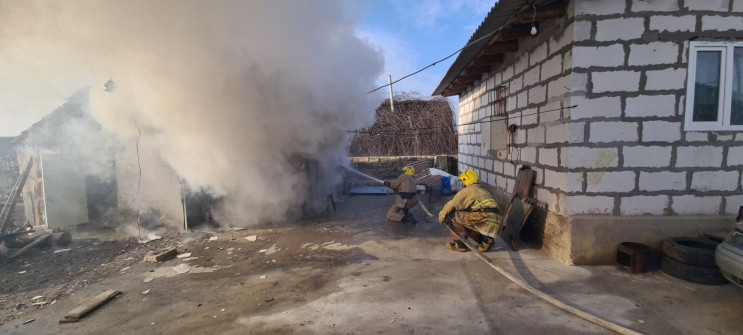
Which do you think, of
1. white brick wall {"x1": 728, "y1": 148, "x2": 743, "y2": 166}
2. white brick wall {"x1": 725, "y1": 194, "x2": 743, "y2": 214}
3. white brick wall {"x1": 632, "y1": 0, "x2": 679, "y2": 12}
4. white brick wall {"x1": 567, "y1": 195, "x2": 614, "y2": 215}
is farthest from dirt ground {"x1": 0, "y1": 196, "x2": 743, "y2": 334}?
white brick wall {"x1": 632, "y1": 0, "x2": 679, "y2": 12}

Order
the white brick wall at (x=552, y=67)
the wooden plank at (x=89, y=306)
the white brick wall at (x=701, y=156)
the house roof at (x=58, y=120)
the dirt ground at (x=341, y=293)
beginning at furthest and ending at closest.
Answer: the house roof at (x=58, y=120) < the white brick wall at (x=552, y=67) < the white brick wall at (x=701, y=156) < the wooden plank at (x=89, y=306) < the dirt ground at (x=341, y=293)

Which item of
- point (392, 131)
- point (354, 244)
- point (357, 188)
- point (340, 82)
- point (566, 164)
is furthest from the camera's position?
point (392, 131)

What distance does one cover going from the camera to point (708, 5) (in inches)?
153

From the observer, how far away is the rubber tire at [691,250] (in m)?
3.49

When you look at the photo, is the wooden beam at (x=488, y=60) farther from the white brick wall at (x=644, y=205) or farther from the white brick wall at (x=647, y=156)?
the white brick wall at (x=644, y=205)

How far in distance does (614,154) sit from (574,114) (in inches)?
26.0

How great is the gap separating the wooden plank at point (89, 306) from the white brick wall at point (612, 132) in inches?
219

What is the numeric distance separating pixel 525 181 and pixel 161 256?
5.30 m

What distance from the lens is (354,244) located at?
534cm

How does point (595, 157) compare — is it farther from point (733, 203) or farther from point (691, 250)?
point (733, 203)

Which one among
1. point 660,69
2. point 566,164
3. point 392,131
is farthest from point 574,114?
point 392,131

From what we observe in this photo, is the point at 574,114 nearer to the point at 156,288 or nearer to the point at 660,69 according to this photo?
the point at 660,69

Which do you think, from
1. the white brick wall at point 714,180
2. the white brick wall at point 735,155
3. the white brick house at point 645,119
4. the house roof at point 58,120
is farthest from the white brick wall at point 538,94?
the house roof at point 58,120

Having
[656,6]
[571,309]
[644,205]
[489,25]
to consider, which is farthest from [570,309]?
[489,25]
